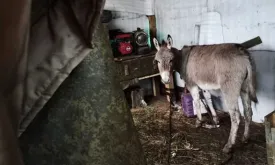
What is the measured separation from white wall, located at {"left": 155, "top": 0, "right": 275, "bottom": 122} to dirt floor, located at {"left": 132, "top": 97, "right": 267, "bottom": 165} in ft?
1.92

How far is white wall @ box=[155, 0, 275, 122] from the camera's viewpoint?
3.76 m

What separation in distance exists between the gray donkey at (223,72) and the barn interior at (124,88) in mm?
386

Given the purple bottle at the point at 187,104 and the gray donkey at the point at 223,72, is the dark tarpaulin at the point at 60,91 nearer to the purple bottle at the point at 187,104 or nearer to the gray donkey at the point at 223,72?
the gray donkey at the point at 223,72

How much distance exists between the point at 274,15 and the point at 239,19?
1.65 feet

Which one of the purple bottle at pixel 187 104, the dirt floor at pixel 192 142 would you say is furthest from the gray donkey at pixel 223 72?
the purple bottle at pixel 187 104

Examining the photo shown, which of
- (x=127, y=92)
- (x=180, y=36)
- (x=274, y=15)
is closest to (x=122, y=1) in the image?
(x=180, y=36)

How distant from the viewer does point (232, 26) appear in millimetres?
4168

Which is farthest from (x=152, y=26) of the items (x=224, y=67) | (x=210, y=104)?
(x=224, y=67)

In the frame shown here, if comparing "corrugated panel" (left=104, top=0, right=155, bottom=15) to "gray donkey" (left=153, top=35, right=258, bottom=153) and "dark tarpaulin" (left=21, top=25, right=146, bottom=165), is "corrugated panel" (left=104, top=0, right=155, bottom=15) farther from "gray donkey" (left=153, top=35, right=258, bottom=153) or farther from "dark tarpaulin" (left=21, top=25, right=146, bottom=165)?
"dark tarpaulin" (left=21, top=25, right=146, bottom=165)

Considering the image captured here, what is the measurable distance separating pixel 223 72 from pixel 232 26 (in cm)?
104

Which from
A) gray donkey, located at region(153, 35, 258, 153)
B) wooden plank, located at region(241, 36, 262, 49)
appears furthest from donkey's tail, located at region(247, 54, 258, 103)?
wooden plank, located at region(241, 36, 262, 49)

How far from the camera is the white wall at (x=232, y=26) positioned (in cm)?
376

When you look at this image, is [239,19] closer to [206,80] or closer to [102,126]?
[206,80]

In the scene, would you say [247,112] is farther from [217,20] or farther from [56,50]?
[56,50]
